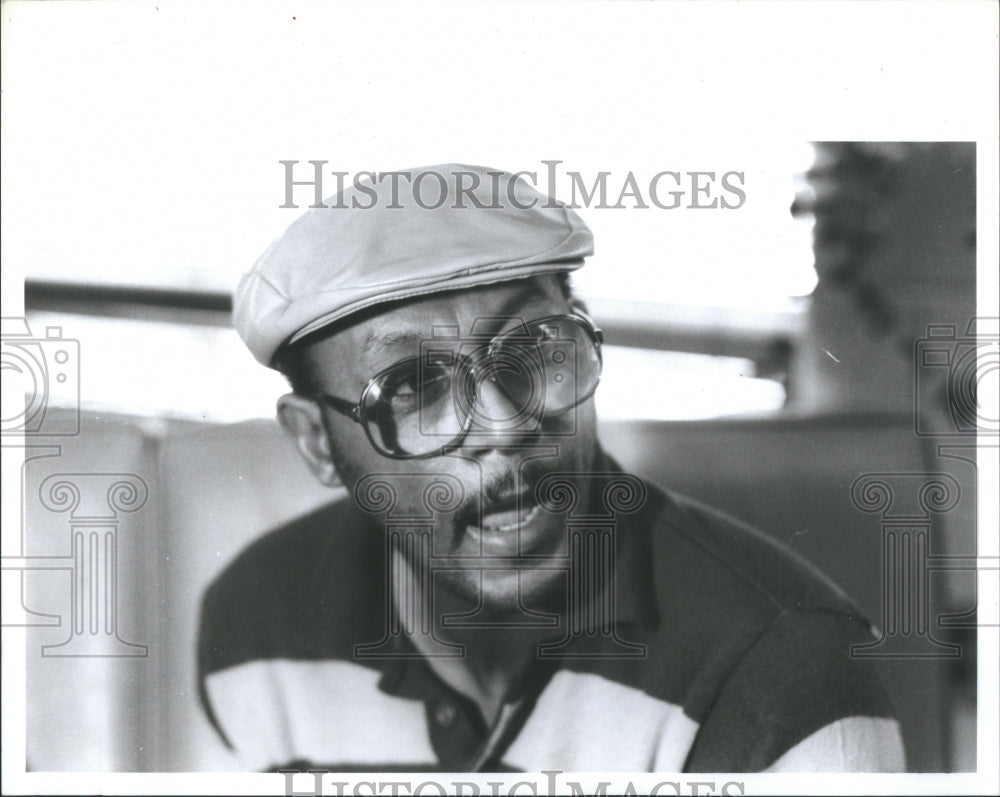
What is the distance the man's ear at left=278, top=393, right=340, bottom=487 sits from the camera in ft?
6.69

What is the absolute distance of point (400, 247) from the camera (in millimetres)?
1983

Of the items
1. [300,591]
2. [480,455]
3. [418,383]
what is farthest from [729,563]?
[300,591]

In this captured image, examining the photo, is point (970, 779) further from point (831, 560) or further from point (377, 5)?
point (377, 5)

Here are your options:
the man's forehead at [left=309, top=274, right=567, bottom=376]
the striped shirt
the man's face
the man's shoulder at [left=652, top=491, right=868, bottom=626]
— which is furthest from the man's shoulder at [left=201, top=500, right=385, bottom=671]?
the man's shoulder at [left=652, top=491, right=868, bottom=626]

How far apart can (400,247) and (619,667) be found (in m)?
0.96

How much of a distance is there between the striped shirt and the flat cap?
0.42m

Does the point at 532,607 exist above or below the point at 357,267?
below

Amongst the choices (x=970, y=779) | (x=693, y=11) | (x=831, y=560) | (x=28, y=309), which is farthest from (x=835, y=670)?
(x=28, y=309)

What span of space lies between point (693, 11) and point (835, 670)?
1.39 metres

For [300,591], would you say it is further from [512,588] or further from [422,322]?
[422,322]

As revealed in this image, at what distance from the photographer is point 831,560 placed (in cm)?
207

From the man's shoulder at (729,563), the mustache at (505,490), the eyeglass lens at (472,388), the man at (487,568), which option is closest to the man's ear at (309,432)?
the man at (487,568)

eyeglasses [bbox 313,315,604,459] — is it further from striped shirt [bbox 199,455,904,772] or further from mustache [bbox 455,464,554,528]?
striped shirt [bbox 199,455,904,772]

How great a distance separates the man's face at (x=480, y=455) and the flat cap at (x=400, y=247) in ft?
0.15
